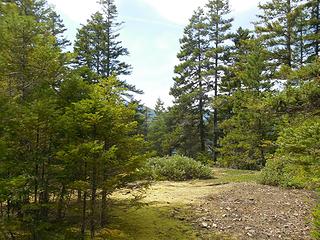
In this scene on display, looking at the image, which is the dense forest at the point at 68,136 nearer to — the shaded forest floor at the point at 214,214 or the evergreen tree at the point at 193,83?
the shaded forest floor at the point at 214,214

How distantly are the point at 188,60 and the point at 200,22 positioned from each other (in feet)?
11.7

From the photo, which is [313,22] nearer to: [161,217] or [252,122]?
[252,122]

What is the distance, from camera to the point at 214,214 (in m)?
9.63

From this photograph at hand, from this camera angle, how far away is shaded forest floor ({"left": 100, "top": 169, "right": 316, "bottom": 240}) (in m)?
8.38

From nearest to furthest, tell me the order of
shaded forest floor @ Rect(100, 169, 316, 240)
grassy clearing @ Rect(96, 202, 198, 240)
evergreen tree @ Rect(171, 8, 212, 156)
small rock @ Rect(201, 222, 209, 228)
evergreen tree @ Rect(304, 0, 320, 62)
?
grassy clearing @ Rect(96, 202, 198, 240)
shaded forest floor @ Rect(100, 169, 316, 240)
small rock @ Rect(201, 222, 209, 228)
evergreen tree @ Rect(304, 0, 320, 62)
evergreen tree @ Rect(171, 8, 212, 156)

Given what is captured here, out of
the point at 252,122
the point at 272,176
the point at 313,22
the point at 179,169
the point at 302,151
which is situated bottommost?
the point at 272,176

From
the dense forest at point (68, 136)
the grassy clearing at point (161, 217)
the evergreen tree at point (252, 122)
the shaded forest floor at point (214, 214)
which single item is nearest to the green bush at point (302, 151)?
the dense forest at point (68, 136)

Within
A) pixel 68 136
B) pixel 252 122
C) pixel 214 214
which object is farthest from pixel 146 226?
pixel 252 122

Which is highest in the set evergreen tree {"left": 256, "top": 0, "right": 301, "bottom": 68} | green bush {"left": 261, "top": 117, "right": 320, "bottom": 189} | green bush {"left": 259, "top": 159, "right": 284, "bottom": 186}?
evergreen tree {"left": 256, "top": 0, "right": 301, "bottom": 68}

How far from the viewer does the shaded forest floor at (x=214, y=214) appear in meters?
8.38

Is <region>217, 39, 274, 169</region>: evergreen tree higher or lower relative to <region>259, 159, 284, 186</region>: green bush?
higher

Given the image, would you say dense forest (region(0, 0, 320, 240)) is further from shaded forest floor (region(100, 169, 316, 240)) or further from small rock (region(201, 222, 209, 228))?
small rock (region(201, 222, 209, 228))

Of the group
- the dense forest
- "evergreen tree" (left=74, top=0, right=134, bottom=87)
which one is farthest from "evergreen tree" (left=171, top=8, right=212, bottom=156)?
the dense forest

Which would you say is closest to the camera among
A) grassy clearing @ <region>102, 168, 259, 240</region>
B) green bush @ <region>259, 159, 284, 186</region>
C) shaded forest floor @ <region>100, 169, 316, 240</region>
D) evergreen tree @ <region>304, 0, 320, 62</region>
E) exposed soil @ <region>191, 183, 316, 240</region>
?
grassy clearing @ <region>102, 168, 259, 240</region>
